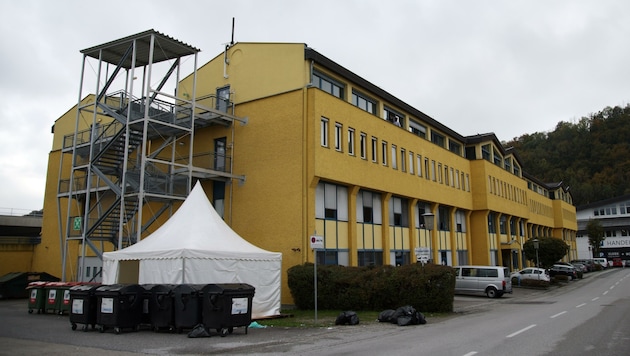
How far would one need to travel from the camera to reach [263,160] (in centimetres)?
2417

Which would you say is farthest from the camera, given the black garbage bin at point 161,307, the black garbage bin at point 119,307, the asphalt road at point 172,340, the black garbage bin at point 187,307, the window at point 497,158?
the window at point 497,158

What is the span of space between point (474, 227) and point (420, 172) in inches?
474

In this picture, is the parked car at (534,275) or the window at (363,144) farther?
the parked car at (534,275)

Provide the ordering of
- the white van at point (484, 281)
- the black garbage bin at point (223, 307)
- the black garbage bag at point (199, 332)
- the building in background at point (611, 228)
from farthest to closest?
the building in background at point (611, 228) → the white van at point (484, 281) → the black garbage bin at point (223, 307) → the black garbage bag at point (199, 332)

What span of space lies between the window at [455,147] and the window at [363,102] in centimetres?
1248

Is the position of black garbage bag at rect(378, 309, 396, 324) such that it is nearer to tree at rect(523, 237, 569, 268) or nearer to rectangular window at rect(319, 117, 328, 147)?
rectangular window at rect(319, 117, 328, 147)

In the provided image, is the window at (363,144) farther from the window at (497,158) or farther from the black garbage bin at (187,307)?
the window at (497,158)

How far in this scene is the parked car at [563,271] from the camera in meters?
47.4

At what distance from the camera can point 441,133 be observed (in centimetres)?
3878

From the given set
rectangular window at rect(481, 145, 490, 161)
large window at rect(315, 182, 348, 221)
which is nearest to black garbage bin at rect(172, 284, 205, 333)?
large window at rect(315, 182, 348, 221)

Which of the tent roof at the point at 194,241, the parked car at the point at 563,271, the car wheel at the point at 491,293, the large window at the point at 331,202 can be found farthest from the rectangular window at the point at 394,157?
the parked car at the point at 563,271

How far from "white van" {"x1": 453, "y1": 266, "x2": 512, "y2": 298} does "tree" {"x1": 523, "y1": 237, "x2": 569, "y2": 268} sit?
2085 centimetres

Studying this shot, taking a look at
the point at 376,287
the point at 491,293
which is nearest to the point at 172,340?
the point at 376,287

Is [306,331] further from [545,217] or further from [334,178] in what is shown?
[545,217]
